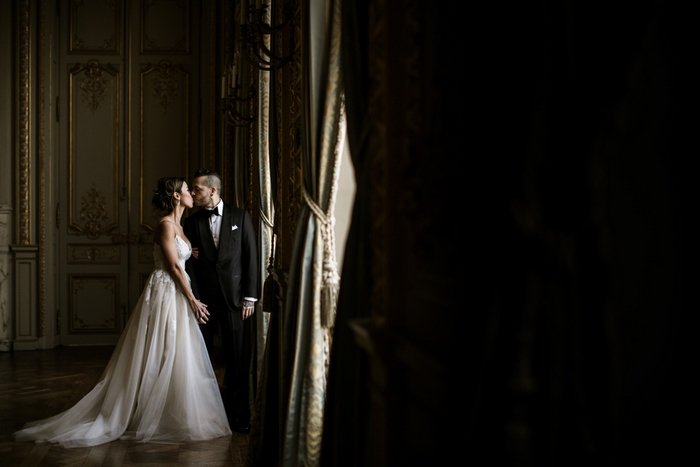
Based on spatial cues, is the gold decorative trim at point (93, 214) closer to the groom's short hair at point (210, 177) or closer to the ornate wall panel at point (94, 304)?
the ornate wall panel at point (94, 304)

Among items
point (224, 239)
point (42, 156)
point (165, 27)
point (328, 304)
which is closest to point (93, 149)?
point (42, 156)

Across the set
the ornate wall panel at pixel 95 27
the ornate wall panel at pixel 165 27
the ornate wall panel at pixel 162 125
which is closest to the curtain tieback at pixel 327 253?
the ornate wall panel at pixel 162 125

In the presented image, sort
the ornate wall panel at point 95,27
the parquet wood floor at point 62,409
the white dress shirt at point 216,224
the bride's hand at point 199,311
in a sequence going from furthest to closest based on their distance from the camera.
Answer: the ornate wall panel at point 95,27 → the white dress shirt at point 216,224 → the bride's hand at point 199,311 → the parquet wood floor at point 62,409

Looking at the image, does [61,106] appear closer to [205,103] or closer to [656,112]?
[205,103]

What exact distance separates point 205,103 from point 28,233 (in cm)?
230

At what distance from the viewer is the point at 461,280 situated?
1.34 metres

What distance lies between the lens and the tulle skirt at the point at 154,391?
4.11m

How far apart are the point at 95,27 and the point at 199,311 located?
15.0 feet

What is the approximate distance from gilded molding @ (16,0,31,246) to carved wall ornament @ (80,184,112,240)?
1.89ft

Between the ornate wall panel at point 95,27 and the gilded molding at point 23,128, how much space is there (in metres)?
0.50

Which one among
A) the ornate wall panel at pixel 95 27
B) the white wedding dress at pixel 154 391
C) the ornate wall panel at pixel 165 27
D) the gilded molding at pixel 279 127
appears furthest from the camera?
the ornate wall panel at pixel 165 27

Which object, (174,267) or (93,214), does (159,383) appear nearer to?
(174,267)

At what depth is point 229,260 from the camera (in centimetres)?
443

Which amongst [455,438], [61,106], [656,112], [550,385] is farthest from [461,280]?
[61,106]
